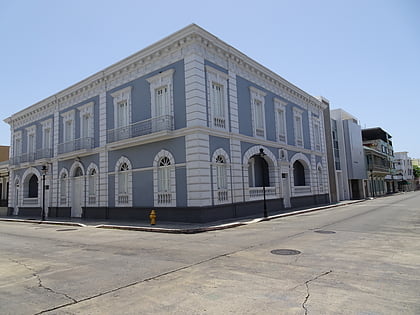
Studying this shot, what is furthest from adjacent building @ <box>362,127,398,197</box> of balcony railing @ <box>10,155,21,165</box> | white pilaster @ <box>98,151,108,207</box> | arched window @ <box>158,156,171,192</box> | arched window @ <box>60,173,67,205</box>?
balcony railing @ <box>10,155,21,165</box>

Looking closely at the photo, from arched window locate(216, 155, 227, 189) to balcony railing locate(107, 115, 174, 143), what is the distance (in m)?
3.08

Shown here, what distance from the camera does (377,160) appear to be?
5303 cm

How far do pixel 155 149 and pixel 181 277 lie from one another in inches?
455

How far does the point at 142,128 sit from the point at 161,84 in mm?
2722

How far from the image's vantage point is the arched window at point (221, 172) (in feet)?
52.2

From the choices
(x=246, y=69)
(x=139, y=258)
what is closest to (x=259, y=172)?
(x=246, y=69)

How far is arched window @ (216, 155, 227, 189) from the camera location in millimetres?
15912

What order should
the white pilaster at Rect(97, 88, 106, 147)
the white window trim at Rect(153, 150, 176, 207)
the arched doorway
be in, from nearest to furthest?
the white window trim at Rect(153, 150, 176, 207) < the white pilaster at Rect(97, 88, 106, 147) < the arched doorway

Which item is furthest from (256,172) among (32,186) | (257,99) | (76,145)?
(32,186)

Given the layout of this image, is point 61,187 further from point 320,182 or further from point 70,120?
point 320,182

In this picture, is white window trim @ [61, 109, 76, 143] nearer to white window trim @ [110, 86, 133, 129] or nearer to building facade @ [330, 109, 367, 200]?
white window trim @ [110, 86, 133, 129]

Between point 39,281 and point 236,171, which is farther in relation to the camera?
point 236,171

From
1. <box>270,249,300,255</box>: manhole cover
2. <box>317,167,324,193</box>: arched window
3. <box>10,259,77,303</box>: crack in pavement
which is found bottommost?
<box>270,249,300,255</box>: manhole cover

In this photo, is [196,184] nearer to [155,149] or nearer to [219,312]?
[155,149]
